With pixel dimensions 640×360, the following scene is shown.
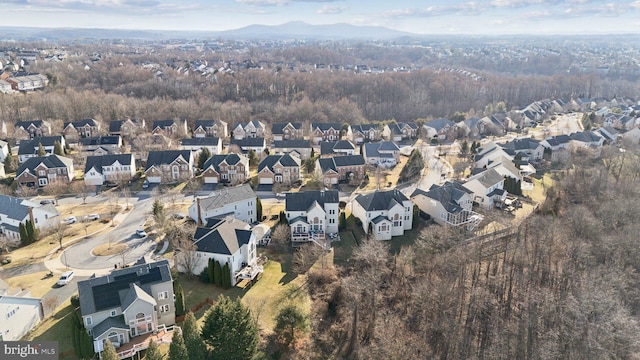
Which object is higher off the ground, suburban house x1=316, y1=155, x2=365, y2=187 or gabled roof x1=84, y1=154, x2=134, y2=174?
gabled roof x1=84, y1=154, x2=134, y2=174

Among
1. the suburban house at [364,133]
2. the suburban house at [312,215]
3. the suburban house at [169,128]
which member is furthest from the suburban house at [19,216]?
the suburban house at [364,133]

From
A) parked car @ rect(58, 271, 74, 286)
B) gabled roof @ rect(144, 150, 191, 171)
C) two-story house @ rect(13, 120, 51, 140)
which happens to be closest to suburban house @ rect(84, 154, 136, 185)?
gabled roof @ rect(144, 150, 191, 171)

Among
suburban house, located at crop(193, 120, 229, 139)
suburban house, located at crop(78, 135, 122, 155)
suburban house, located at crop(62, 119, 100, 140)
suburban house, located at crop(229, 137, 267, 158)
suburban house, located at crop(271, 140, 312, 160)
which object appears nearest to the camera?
suburban house, located at crop(271, 140, 312, 160)

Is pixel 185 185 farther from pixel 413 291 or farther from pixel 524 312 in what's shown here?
pixel 524 312

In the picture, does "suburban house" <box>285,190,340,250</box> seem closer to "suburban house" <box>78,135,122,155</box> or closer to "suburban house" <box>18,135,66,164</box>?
"suburban house" <box>78,135,122,155</box>

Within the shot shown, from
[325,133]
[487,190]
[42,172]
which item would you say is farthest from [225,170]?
[487,190]

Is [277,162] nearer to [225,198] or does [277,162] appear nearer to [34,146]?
[225,198]

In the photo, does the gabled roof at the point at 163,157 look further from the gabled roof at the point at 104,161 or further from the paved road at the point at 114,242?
the paved road at the point at 114,242
